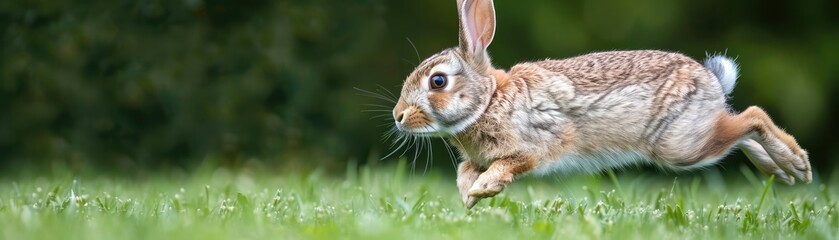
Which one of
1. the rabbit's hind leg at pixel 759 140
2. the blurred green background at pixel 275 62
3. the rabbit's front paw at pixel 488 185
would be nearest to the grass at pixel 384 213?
the rabbit's front paw at pixel 488 185

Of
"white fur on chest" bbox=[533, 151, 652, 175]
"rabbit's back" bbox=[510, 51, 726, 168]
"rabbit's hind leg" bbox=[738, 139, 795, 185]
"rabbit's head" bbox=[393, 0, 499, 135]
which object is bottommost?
"rabbit's hind leg" bbox=[738, 139, 795, 185]

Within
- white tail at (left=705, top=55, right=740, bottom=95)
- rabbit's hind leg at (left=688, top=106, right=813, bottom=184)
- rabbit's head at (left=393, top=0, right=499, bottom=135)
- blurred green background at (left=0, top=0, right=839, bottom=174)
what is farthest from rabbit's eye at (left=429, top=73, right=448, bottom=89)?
blurred green background at (left=0, top=0, right=839, bottom=174)

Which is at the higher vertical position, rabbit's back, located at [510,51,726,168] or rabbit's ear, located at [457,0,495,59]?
rabbit's ear, located at [457,0,495,59]

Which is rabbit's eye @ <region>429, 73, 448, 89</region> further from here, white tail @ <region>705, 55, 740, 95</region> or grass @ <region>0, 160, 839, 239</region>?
white tail @ <region>705, 55, 740, 95</region>

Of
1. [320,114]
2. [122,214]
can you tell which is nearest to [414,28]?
[320,114]

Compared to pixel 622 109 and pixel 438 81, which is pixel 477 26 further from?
pixel 622 109

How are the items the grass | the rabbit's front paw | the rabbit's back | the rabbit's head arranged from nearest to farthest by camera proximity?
the grass → the rabbit's front paw → the rabbit's head → the rabbit's back

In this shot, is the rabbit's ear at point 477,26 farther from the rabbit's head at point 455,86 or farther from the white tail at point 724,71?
the white tail at point 724,71
